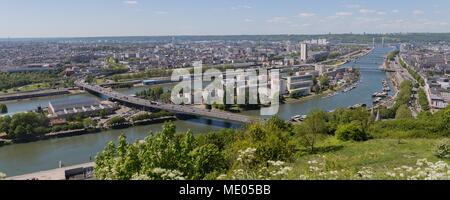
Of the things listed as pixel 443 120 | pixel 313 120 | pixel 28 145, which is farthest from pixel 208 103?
pixel 443 120

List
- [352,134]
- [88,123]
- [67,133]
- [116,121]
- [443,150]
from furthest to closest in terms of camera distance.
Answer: [116,121] → [88,123] → [67,133] → [352,134] → [443,150]

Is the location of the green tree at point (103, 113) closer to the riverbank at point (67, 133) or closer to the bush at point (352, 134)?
the riverbank at point (67, 133)

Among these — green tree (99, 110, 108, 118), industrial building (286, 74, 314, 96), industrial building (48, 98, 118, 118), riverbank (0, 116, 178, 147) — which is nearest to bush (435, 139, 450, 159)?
riverbank (0, 116, 178, 147)

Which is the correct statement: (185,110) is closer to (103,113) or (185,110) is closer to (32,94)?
(103,113)

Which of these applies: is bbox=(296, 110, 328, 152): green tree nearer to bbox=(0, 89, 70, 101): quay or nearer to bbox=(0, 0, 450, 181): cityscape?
bbox=(0, 0, 450, 181): cityscape

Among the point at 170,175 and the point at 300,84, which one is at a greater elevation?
the point at 170,175

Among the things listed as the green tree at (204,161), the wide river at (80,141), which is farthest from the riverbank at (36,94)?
the green tree at (204,161)

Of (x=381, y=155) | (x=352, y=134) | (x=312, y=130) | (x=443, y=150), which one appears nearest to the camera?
(x=443, y=150)

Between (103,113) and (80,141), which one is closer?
(80,141)

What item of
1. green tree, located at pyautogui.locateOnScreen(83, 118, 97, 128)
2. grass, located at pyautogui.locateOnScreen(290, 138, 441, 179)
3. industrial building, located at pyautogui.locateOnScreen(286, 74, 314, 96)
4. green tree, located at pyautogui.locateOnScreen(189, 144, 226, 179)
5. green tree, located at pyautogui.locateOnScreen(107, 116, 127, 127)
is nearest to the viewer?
green tree, located at pyautogui.locateOnScreen(189, 144, 226, 179)

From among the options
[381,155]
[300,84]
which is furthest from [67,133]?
[300,84]

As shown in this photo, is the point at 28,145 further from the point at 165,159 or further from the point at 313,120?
the point at 165,159
